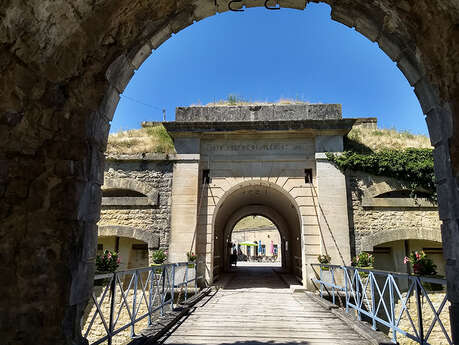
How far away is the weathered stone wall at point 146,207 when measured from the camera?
436 inches

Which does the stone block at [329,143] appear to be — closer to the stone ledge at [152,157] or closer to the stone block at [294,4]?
the stone ledge at [152,157]

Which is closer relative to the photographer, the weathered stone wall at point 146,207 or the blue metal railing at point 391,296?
the blue metal railing at point 391,296

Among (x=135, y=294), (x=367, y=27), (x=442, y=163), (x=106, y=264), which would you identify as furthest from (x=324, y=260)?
(x=367, y=27)

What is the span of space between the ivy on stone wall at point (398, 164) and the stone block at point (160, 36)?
8.20m

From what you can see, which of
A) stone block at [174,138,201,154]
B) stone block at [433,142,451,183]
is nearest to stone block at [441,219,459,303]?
stone block at [433,142,451,183]

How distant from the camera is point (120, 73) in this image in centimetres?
387

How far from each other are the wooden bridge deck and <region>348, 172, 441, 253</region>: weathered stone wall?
316 cm

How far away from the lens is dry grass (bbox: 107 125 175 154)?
11.9 m

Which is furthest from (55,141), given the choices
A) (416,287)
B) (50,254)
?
(416,287)

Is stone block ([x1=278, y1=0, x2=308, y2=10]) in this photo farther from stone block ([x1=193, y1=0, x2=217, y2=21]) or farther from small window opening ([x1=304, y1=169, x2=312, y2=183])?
small window opening ([x1=304, y1=169, x2=312, y2=183])

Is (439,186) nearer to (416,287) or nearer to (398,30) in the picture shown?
(416,287)

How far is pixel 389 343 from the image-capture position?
169 inches

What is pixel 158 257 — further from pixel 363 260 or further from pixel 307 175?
pixel 363 260

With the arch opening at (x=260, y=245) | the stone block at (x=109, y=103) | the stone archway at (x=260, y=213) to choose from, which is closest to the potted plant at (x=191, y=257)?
the stone archway at (x=260, y=213)
